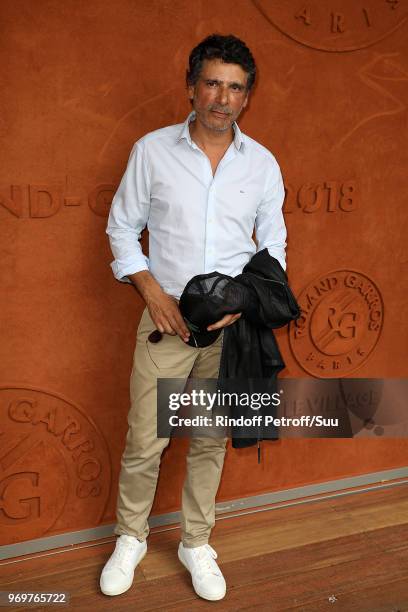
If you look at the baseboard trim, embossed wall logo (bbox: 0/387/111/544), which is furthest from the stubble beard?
the baseboard trim

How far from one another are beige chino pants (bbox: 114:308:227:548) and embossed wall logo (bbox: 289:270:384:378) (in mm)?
611

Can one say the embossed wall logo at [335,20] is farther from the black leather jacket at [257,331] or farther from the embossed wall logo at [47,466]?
the embossed wall logo at [47,466]

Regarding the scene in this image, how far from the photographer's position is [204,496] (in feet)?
7.79

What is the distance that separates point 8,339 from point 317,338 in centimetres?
124

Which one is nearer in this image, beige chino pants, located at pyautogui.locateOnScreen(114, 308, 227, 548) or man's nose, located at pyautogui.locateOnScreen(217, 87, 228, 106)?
man's nose, located at pyautogui.locateOnScreen(217, 87, 228, 106)

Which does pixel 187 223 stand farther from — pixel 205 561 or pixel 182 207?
pixel 205 561

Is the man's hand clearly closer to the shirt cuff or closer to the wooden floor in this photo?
the shirt cuff

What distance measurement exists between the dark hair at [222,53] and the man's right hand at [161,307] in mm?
636

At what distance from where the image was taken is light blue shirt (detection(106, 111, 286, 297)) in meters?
2.08

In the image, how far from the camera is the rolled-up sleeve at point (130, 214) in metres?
2.08

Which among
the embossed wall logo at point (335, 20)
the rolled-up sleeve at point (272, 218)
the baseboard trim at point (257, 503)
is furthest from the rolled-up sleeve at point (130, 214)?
the baseboard trim at point (257, 503)

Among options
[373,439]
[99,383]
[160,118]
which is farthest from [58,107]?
[373,439]

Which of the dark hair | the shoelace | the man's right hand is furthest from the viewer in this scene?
the shoelace

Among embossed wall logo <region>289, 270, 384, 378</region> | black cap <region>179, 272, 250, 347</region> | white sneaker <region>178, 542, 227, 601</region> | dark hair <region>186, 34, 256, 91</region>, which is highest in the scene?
dark hair <region>186, 34, 256, 91</region>
